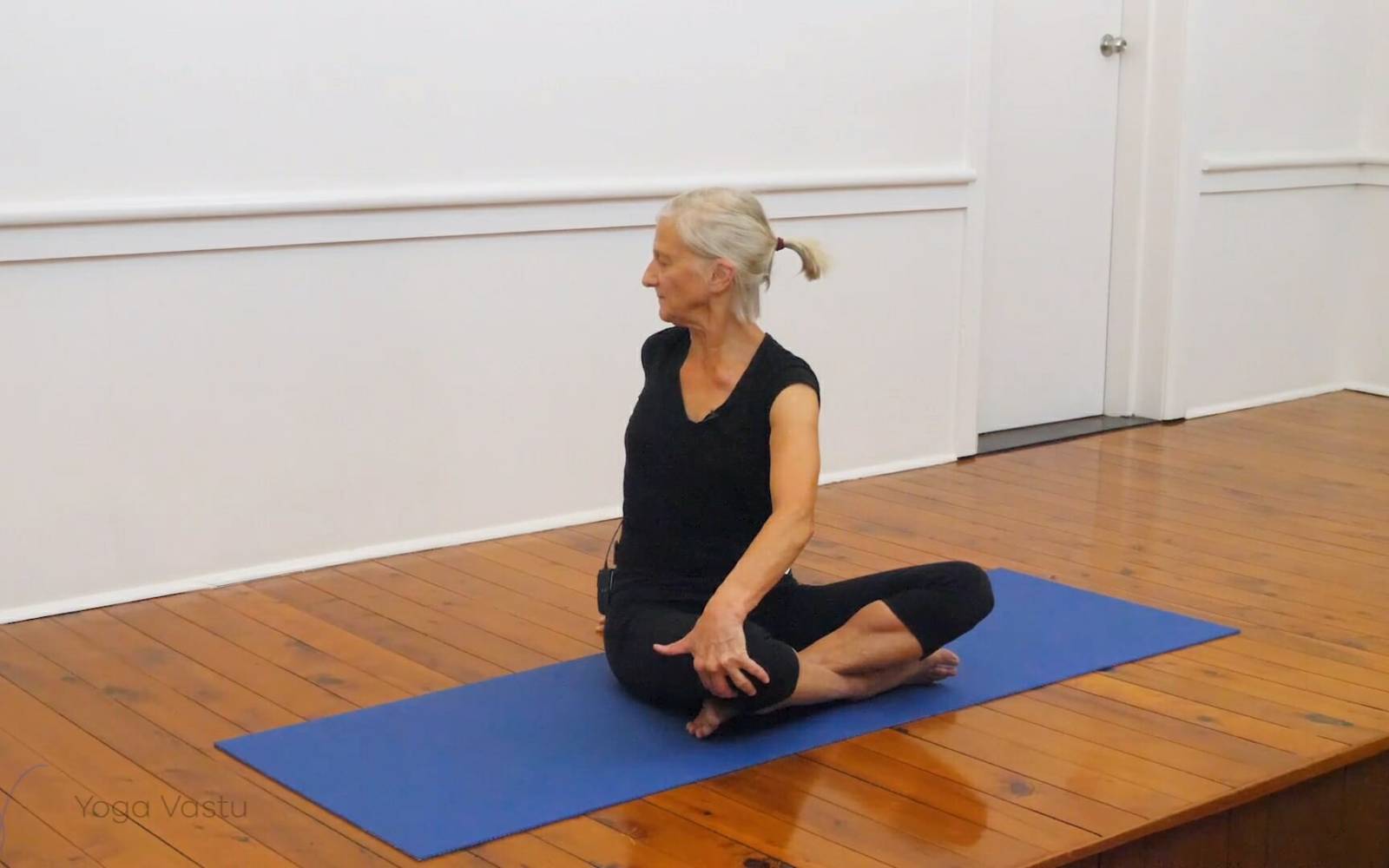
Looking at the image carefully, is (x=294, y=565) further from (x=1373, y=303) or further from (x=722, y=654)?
(x=1373, y=303)

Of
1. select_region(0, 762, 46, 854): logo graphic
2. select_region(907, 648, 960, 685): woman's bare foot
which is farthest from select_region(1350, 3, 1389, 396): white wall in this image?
select_region(0, 762, 46, 854): logo graphic

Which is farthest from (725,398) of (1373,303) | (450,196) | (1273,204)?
(1373,303)

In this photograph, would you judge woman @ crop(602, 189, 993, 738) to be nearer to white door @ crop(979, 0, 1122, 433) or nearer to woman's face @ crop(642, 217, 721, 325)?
woman's face @ crop(642, 217, 721, 325)

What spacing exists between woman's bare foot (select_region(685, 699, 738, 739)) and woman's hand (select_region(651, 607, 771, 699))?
12cm

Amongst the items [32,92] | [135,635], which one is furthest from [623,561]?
[32,92]

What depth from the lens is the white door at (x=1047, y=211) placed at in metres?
4.76

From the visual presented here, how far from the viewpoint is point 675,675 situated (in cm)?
253

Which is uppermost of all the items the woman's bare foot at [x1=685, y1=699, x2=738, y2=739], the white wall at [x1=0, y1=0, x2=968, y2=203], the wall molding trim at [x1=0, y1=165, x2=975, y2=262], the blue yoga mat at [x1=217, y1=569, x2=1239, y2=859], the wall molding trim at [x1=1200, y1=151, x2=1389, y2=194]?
the white wall at [x1=0, y1=0, x2=968, y2=203]

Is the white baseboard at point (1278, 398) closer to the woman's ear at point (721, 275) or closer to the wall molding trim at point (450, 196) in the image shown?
the wall molding trim at point (450, 196)

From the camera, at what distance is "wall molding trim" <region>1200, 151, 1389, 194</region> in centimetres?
515

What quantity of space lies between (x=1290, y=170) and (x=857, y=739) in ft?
11.7

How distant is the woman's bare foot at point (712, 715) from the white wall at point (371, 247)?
1296 millimetres

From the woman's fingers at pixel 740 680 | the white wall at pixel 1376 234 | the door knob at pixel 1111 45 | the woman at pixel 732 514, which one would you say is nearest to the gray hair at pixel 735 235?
the woman at pixel 732 514

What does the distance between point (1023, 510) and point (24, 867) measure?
102 inches
